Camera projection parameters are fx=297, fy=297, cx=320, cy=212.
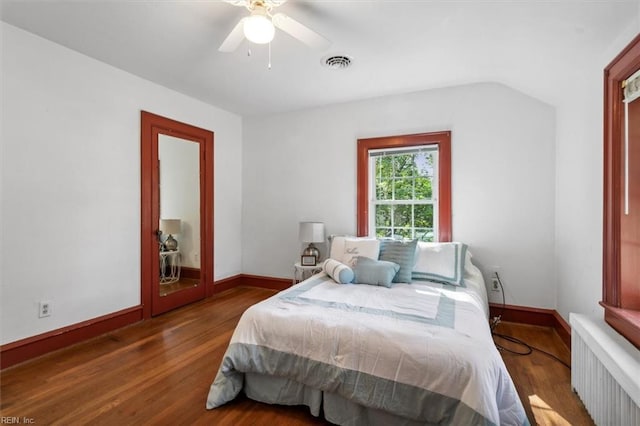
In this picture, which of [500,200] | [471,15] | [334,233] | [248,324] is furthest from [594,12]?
[334,233]

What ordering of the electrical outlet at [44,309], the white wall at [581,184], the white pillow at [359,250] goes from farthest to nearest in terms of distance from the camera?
the white pillow at [359,250]
the electrical outlet at [44,309]
the white wall at [581,184]

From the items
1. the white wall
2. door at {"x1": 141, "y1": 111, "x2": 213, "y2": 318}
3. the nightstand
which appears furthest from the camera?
the nightstand

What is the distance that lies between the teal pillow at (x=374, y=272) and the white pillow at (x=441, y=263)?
0.93ft

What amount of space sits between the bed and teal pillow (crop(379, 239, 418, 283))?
0.51m

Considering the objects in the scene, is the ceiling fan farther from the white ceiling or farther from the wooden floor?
the wooden floor

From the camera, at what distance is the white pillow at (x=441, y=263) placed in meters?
2.66

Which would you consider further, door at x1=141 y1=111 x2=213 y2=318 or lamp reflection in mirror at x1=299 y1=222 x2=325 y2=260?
lamp reflection in mirror at x1=299 y1=222 x2=325 y2=260

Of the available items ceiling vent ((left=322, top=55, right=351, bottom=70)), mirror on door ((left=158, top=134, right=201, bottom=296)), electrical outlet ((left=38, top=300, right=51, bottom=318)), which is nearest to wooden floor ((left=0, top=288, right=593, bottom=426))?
electrical outlet ((left=38, top=300, right=51, bottom=318))

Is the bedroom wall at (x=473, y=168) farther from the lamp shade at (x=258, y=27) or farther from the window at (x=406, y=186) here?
the lamp shade at (x=258, y=27)

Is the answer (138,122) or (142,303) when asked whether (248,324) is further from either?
(138,122)

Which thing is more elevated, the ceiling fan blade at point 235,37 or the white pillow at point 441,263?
the ceiling fan blade at point 235,37

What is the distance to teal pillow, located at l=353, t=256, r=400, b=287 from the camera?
99.6 inches

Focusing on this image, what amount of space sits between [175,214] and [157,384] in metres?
2.01

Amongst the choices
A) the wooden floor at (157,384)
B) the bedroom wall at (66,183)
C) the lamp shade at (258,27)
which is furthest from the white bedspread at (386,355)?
the bedroom wall at (66,183)
